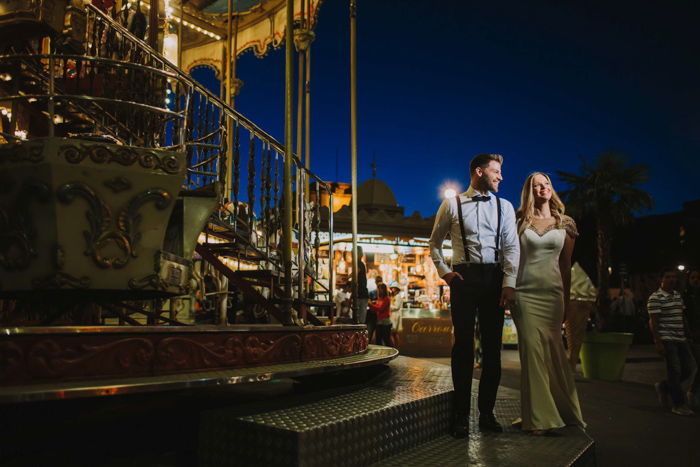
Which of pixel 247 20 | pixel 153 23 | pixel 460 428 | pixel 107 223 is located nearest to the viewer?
pixel 107 223

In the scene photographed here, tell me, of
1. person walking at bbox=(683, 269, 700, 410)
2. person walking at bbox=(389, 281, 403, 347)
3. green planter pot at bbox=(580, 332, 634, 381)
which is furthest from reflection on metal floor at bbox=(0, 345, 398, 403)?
person walking at bbox=(389, 281, 403, 347)

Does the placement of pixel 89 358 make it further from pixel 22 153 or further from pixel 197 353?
pixel 22 153

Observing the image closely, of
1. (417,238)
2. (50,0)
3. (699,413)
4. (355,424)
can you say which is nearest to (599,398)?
(699,413)

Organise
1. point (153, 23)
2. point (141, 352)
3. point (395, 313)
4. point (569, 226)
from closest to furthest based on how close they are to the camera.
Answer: point (141, 352), point (569, 226), point (153, 23), point (395, 313)

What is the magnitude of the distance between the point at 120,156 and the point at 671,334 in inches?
225

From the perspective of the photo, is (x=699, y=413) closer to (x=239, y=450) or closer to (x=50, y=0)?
(x=239, y=450)

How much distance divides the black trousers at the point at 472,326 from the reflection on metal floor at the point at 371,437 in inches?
6.5

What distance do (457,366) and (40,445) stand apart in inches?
91.3

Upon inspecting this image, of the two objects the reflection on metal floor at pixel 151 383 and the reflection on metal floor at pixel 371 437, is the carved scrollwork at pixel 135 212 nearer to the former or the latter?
the reflection on metal floor at pixel 151 383

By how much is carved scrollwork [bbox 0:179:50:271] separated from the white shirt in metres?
2.22

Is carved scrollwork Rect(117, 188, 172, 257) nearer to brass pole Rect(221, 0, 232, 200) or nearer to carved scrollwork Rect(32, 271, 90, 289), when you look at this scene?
carved scrollwork Rect(32, 271, 90, 289)

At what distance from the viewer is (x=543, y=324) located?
3.40m

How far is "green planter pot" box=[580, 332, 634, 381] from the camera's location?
8109 mm

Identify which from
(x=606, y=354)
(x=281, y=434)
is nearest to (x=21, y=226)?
(x=281, y=434)
